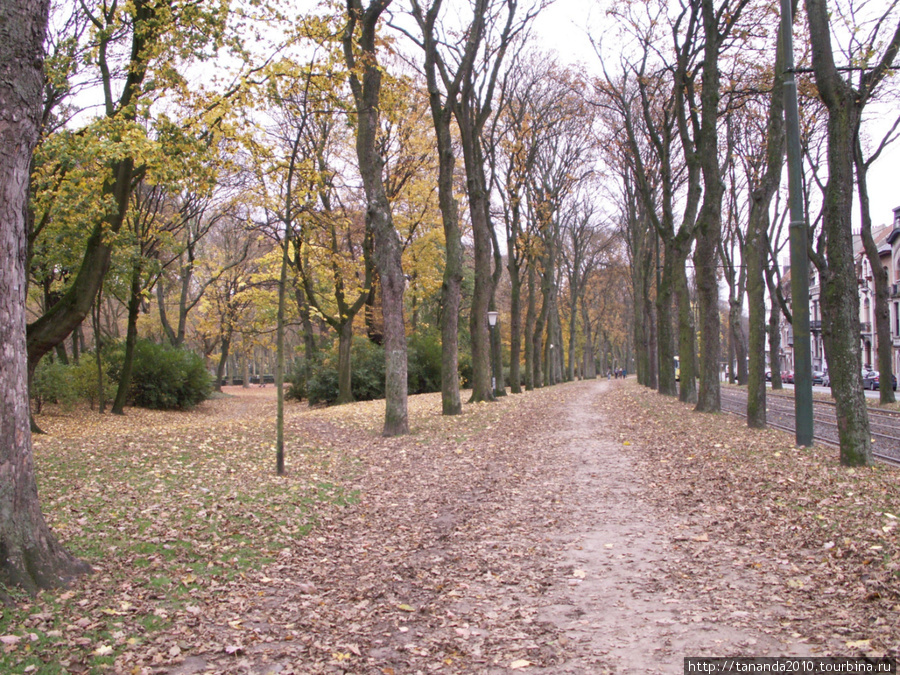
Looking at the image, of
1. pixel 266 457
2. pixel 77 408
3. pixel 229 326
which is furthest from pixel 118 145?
pixel 229 326

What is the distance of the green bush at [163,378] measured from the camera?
88.4 feet

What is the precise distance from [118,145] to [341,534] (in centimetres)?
847

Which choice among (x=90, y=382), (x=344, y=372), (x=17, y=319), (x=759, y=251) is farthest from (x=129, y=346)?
(x=17, y=319)

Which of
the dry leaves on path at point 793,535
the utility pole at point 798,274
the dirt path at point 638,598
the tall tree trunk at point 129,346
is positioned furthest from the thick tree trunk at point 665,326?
the tall tree trunk at point 129,346

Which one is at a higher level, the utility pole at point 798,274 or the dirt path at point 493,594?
the utility pole at point 798,274

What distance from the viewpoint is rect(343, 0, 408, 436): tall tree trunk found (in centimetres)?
1355

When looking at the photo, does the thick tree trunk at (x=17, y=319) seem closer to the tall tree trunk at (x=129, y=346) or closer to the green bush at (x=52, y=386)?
the green bush at (x=52, y=386)

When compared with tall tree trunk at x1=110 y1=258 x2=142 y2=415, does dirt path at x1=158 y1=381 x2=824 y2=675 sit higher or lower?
lower

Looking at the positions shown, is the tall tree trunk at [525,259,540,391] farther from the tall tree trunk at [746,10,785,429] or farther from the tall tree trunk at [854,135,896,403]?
the tall tree trunk at [746,10,785,429]

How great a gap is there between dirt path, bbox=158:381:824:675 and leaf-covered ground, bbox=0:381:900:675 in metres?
0.02

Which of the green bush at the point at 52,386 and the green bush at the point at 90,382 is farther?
the green bush at the point at 90,382

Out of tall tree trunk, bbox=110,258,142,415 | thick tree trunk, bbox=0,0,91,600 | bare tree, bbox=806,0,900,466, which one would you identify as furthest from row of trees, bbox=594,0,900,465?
tall tree trunk, bbox=110,258,142,415

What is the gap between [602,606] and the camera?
15.5 feet

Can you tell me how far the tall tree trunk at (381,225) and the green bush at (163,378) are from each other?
16.9 meters
